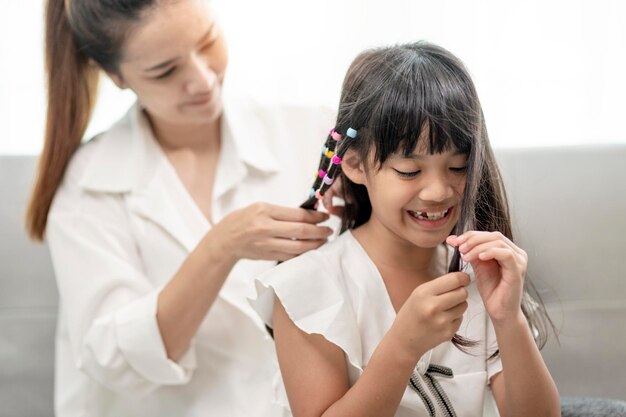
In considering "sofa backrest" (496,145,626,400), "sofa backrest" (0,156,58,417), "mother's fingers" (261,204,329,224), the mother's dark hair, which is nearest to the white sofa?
"sofa backrest" (496,145,626,400)

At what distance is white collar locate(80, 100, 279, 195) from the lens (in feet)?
5.36

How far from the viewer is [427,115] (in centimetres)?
108

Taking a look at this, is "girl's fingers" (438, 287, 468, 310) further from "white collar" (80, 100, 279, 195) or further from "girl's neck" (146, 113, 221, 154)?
"girl's neck" (146, 113, 221, 154)

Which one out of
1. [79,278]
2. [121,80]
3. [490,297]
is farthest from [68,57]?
[490,297]

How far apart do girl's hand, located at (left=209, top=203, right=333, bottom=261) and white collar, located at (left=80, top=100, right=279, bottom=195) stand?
10.1 inches

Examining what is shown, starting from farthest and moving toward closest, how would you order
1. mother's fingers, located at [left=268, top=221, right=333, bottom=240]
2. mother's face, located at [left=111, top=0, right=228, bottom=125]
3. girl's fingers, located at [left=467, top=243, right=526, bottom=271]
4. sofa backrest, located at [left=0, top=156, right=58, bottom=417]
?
sofa backrest, located at [left=0, top=156, right=58, bottom=417] < mother's face, located at [left=111, top=0, right=228, bottom=125] < mother's fingers, located at [left=268, top=221, right=333, bottom=240] < girl's fingers, located at [left=467, top=243, right=526, bottom=271]

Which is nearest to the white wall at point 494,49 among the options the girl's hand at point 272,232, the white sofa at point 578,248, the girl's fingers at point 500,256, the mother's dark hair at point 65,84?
the white sofa at point 578,248

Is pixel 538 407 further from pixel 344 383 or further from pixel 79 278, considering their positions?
pixel 79 278

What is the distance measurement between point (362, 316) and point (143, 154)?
625 millimetres

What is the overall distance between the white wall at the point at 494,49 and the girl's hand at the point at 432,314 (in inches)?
31.4

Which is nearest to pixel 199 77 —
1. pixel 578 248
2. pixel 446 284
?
pixel 446 284

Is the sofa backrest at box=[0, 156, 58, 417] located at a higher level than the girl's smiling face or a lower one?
lower

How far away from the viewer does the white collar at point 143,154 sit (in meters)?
1.63

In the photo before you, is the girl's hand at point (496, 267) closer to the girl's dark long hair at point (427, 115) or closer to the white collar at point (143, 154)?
the girl's dark long hair at point (427, 115)
